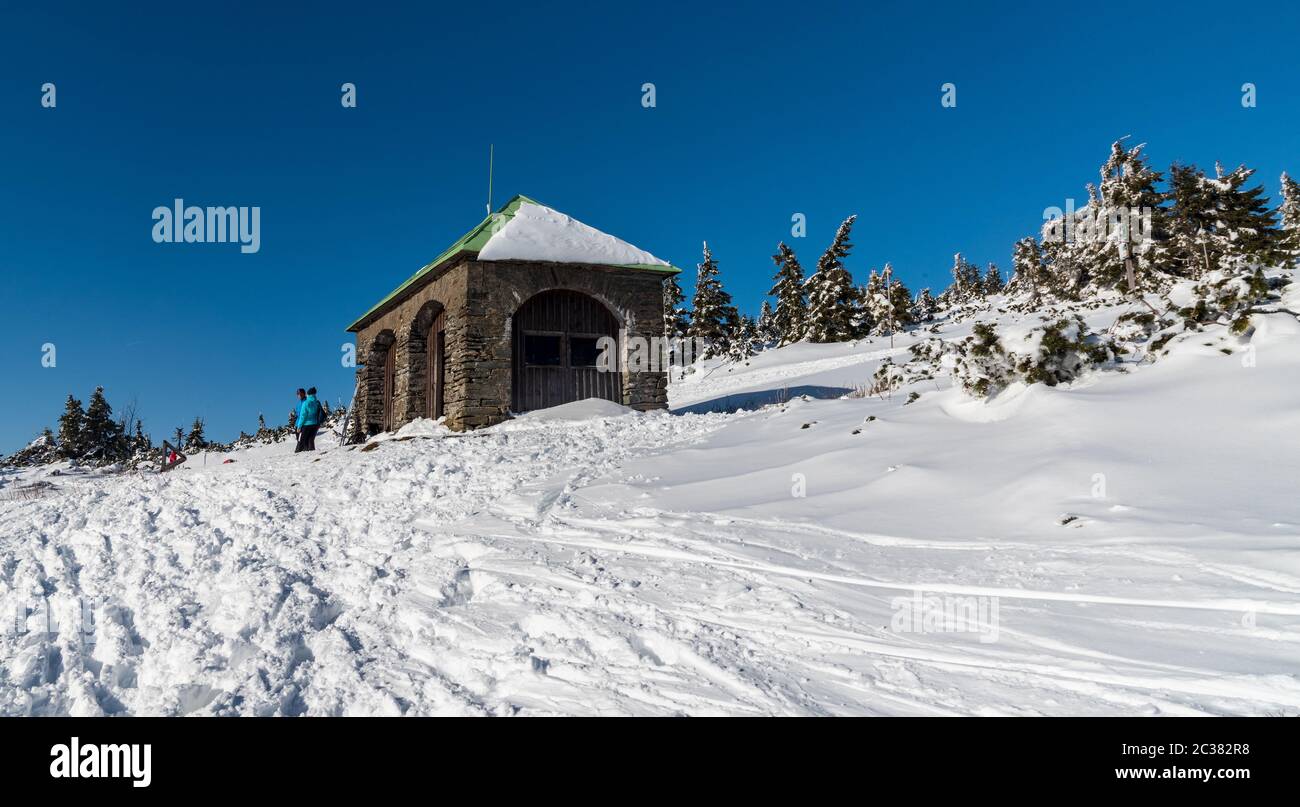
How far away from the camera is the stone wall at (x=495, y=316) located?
48.0ft

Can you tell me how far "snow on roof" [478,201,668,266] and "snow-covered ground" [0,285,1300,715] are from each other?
286 inches

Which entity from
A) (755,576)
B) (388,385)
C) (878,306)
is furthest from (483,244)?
(878,306)

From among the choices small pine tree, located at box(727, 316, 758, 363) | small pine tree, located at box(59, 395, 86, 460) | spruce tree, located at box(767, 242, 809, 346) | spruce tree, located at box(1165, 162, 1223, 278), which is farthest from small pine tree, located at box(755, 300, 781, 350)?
small pine tree, located at box(59, 395, 86, 460)

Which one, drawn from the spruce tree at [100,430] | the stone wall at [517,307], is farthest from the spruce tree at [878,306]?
the spruce tree at [100,430]

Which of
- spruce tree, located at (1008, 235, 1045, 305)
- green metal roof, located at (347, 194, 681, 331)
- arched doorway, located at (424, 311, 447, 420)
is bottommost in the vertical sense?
arched doorway, located at (424, 311, 447, 420)

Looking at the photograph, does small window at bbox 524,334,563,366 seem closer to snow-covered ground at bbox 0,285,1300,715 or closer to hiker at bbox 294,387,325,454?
hiker at bbox 294,387,325,454

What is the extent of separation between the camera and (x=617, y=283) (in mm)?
15867

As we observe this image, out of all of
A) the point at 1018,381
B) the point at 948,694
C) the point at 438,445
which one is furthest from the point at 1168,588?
the point at 438,445

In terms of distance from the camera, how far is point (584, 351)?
648 inches

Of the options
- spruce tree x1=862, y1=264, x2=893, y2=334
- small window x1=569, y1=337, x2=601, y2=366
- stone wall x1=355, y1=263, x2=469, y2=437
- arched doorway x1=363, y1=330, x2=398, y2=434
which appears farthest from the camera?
spruce tree x1=862, y1=264, x2=893, y2=334

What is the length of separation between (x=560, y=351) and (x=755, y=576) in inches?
483

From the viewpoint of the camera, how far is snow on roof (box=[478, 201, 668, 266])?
49.1ft

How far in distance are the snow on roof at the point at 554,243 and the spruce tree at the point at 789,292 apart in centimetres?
2977
